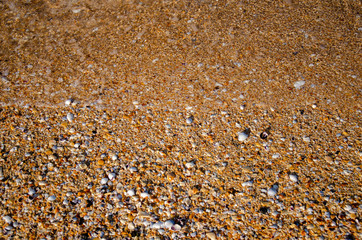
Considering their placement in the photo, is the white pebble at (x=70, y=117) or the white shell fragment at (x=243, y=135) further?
the white pebble at (x=70, y=117)

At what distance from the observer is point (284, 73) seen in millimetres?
3426

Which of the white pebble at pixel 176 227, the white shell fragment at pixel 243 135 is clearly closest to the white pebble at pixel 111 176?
the white pebble at pixel 176 227

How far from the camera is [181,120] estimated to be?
3.08 m

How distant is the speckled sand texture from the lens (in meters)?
2.42

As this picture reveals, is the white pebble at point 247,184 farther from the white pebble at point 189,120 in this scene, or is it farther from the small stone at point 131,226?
the small stone at point 131,226

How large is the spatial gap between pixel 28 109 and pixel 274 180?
2.79 m

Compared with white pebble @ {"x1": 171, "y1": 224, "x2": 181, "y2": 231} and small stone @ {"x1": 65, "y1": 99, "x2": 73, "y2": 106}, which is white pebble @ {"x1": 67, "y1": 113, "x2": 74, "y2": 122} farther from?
white pebble @ {"x1": 171, "y1": 224, "x2": 181, "y2": 231}

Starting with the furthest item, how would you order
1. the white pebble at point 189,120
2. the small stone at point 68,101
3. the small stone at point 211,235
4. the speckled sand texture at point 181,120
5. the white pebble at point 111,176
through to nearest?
the small stone at point 68,101, the white pebble at point 189,120, the white pebble at point 111,176, the speckled sand texture at point 181,120, the small stone at point 211,235

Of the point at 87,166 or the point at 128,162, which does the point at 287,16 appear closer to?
the point at 128,162

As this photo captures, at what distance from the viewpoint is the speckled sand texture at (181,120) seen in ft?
7.93

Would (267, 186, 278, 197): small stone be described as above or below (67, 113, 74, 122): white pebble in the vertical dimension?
above

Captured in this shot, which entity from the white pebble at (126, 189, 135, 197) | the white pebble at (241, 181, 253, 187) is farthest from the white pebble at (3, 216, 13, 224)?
the white pebble at (241, 181, 253, 187)

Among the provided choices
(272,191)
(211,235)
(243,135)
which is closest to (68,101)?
(243,135)

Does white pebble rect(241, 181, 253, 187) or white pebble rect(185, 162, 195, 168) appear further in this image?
white pebble rect(185, 162, 195, 168)
